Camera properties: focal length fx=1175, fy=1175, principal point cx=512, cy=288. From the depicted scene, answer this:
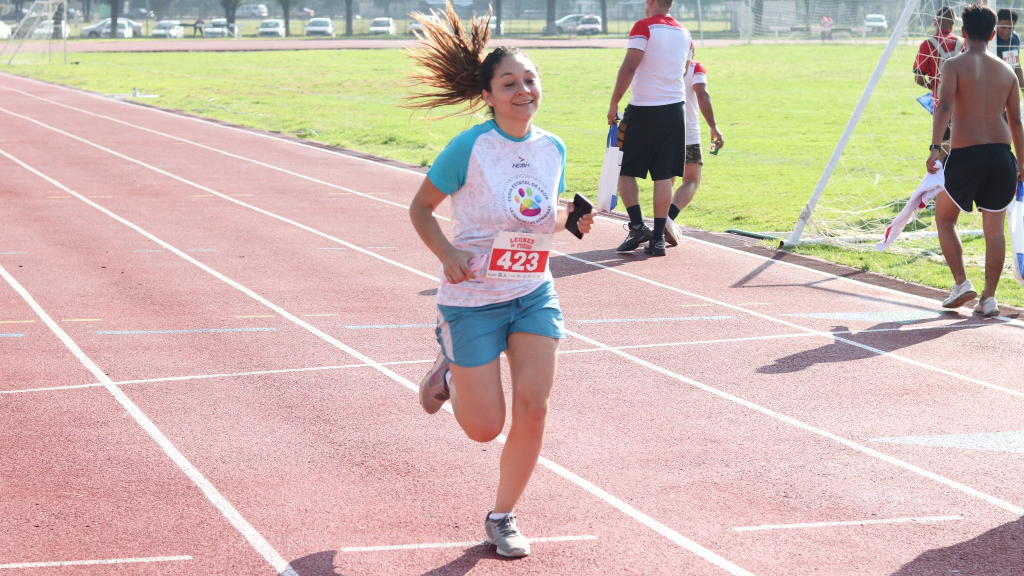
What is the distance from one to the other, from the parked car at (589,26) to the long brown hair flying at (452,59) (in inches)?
2934

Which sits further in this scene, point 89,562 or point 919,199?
point 919,199

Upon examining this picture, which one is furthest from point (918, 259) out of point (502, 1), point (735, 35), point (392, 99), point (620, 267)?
point (502, 1)

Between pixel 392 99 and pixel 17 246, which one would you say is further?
pixel 392 99

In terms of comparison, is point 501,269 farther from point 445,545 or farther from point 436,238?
point 445,545

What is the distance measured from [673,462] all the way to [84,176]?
1219cm

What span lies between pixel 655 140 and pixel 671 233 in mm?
937

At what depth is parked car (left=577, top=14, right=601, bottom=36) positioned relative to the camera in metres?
77.4

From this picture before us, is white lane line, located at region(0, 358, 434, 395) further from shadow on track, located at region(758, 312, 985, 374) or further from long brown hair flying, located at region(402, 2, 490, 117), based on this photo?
long brown hair flying, located at region(402, 2, 490, 117)

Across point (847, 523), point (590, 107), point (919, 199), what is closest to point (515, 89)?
point (847, 523)

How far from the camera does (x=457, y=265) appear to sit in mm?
4055

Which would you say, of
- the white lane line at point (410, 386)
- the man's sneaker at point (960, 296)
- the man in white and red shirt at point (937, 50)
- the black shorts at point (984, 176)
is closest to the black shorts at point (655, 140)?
the white lane line at point (410, 386)

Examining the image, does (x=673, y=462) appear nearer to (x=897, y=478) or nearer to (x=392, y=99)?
(x=897, y=478)

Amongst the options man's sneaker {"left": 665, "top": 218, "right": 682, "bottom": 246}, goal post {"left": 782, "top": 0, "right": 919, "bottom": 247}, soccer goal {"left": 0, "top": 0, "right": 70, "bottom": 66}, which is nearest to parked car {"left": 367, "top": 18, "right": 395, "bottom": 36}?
soccer goal {"left": 0, "top": 0, "right": 70, "bottom": 66}

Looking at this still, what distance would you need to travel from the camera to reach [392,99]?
94.5 feet
